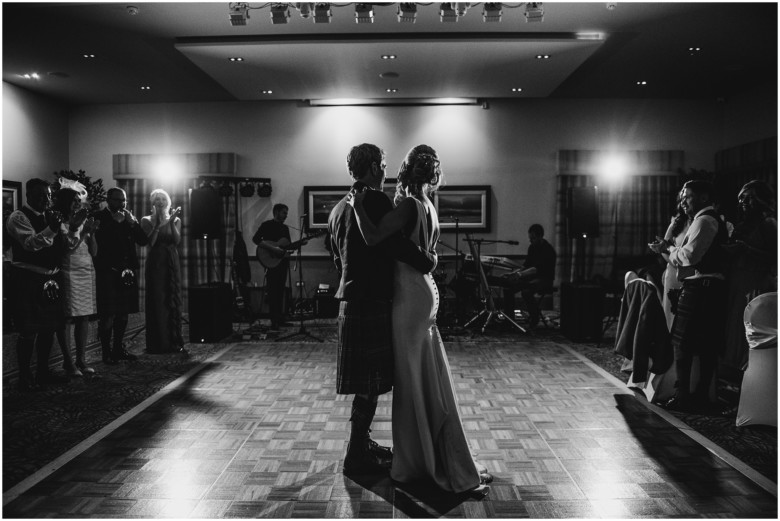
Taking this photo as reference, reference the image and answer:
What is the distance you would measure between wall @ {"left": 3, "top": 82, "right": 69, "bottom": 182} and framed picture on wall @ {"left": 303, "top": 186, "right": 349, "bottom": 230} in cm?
368

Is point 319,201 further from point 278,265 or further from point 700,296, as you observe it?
point 700,296

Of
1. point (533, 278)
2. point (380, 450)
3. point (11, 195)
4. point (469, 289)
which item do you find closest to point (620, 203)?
point (533, 278)

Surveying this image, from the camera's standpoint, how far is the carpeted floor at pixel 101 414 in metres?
2.79

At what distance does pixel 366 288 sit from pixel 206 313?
13.4 feet

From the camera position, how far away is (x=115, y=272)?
475 cm

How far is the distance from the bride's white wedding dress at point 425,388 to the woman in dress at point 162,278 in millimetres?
3523

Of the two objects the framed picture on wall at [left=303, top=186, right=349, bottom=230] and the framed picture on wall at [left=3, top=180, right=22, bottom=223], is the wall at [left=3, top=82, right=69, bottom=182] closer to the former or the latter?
the framed picture on wall at [left=3, top=180, right=22, bottom=223]

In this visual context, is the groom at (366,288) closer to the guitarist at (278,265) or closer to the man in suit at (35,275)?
the man in suit at (35,275)

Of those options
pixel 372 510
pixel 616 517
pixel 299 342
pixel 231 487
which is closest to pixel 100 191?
pixel 299 342

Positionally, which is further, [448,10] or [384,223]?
[448,10]

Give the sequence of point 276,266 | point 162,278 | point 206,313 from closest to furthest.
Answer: point 162,278 < point 206,313 < point 276,266

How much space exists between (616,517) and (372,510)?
3.13 ft

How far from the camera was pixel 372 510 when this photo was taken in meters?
2.23

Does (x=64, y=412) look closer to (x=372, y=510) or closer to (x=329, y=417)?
(x=329, y=417)
